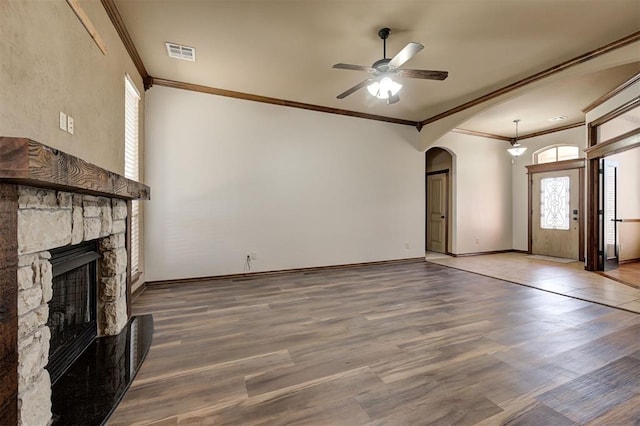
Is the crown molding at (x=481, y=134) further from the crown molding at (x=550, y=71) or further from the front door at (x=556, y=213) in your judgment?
the crown molding at (x=550, y=71)

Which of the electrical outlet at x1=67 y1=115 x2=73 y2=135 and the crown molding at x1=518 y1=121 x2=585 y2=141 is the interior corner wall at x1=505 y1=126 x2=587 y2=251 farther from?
the electrical outlet at x1=67 y1=115 x2=73 y2=135

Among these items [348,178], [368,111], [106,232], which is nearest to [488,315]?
[348,178]

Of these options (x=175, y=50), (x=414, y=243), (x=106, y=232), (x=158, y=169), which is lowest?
(x=414, y=243)

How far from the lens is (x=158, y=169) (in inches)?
161

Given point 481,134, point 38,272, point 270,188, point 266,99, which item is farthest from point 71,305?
point 481,134

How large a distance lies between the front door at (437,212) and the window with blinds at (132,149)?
20.8 feet

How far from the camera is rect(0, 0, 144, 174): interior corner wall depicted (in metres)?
1.41

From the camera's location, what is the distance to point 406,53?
2.58 metres

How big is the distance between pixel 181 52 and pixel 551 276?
6379mm

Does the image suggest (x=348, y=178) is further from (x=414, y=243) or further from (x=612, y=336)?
(x=612, y=336)

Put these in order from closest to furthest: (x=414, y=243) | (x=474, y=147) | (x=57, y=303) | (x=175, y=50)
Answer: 1. (x=57, y=303)
2. (x=175, y=50)
3. (x=414, y=243)
4. (x=474, y=147)

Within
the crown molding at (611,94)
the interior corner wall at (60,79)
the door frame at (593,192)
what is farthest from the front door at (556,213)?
the interior corner wall at (60,79)

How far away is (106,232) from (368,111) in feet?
15.3

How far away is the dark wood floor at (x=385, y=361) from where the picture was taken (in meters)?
1.56
